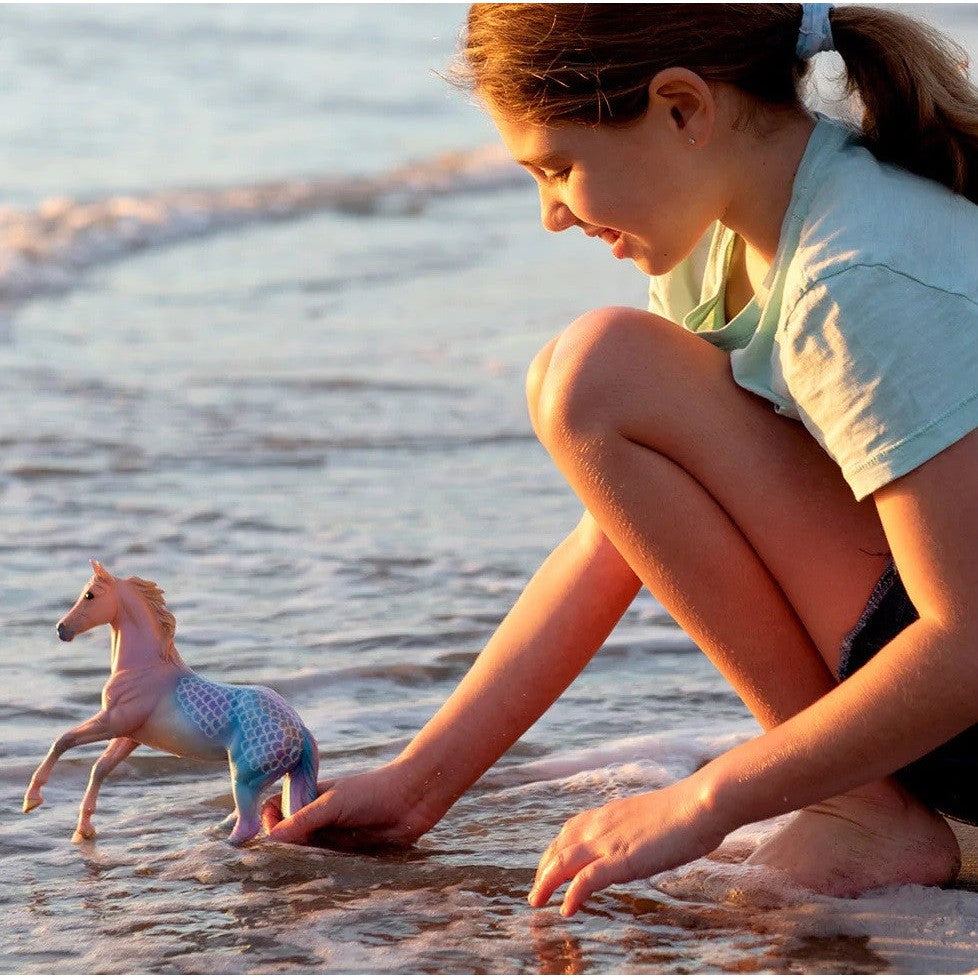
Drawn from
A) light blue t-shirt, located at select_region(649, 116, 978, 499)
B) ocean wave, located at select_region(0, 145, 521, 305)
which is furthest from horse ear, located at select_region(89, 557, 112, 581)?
ocean wave, located at select_region(0, 145, 521, 305)

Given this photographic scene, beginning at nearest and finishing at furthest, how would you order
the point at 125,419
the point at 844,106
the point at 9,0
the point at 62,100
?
1. the point at 844,106
2. the point at 125,419
3. the point at 62,100
4. the point at 9,0

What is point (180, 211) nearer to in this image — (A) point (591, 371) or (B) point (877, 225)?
(A) point (591, 371)

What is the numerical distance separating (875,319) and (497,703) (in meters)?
0.88

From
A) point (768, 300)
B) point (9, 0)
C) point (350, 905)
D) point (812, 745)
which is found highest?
point (768, 300)

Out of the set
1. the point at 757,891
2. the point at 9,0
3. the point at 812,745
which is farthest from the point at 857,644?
the point at 9,0

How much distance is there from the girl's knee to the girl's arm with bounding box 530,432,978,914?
40cm

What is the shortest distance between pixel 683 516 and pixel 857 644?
11.3 inches

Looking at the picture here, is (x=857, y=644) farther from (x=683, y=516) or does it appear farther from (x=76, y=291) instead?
(x=76, y=291)

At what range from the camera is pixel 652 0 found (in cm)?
225

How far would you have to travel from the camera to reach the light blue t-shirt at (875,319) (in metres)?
2.03

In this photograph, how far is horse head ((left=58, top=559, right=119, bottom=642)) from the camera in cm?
244

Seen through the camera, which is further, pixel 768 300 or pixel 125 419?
pixel 125 419

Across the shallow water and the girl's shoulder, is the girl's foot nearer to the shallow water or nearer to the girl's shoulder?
the shallow water

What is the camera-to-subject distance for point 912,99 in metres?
2.29
